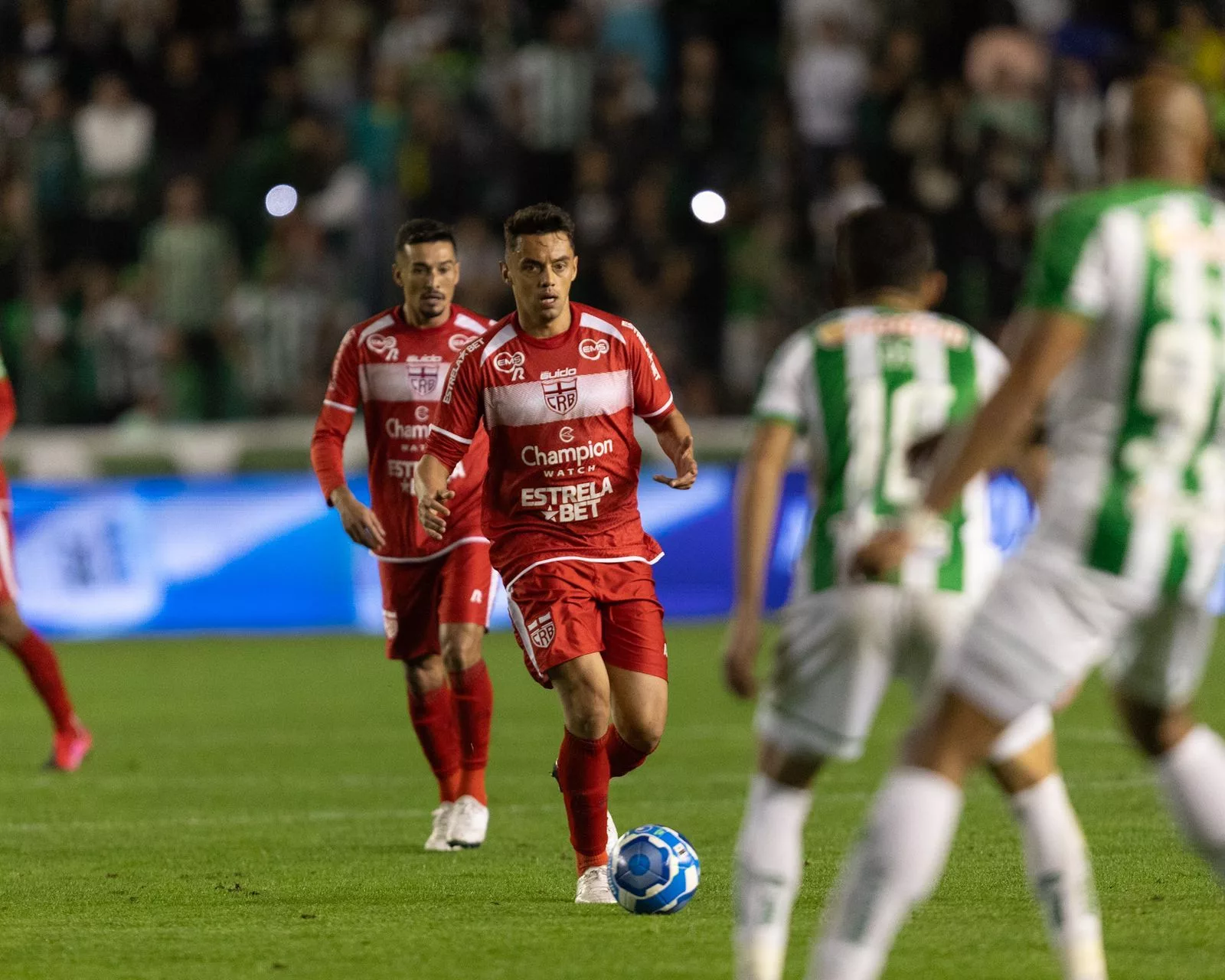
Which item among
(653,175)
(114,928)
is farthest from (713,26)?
(114,928)

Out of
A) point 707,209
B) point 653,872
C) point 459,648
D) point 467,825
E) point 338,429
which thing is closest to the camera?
point 653,872

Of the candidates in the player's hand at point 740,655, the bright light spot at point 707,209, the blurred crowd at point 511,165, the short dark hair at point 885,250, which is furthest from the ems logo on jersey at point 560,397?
the bright light spot at point 707,209

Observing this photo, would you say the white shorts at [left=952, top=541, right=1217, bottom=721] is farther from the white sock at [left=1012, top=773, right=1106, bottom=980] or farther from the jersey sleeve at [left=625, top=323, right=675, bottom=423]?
the jersey sleeve at [left=625, top=323, right=675, bottom=423]

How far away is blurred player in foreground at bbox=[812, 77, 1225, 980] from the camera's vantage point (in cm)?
429

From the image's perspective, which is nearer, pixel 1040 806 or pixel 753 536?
pixel 753 536

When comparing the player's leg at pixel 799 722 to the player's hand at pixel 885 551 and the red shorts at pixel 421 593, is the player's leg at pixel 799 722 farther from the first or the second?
the red shorts at pixel 421 593

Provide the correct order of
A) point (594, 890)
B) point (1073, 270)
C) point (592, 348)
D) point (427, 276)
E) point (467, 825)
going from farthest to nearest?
1. point (427, 276)
2. point (467, 825)
3. point (592, 348)
4. point (594, 890)
5. point (1073, 270)

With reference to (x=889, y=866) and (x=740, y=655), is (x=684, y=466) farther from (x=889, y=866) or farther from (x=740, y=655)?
(x=889, y=866)

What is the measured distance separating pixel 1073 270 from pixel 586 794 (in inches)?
127

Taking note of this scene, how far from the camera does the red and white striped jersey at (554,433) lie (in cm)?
720

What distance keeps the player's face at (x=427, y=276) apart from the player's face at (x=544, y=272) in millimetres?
1237

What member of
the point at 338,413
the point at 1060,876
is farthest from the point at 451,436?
the point at 1060,876

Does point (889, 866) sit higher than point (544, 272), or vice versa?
point (544, 272)

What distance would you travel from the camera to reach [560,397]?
7203mm
